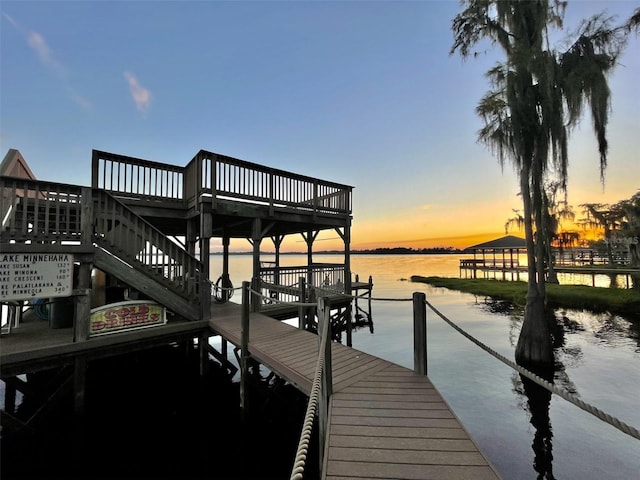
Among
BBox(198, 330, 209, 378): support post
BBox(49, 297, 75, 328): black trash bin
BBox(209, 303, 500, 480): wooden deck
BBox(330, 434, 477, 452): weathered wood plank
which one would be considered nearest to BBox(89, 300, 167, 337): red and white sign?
BBox(198, 330, 209, 378): support post

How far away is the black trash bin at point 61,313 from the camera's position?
633 cm

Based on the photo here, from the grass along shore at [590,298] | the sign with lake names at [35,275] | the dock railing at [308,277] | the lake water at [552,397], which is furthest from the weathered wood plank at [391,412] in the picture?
the grass along shore at [590,298]

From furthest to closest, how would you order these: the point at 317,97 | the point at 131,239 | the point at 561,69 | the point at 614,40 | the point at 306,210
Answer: the point at 317,97, the point at 306,210, the point at 561,69, the point at 614,40, the point at 131,239

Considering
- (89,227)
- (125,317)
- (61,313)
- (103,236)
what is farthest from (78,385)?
(89,227)

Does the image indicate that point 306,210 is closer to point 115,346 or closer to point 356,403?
point 115,346

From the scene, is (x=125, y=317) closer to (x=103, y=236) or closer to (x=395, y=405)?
(x=103, y=236)

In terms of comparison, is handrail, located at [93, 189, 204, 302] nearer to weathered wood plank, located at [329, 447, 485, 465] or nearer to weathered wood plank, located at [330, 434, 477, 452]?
weathered wood plank, located at [330, 434, 477, 452]

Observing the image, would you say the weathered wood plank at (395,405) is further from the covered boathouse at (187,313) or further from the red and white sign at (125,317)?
the red and white sign at (125,317)

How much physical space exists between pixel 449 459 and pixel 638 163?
21639mm

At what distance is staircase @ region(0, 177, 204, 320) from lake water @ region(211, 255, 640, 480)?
6.58 metres

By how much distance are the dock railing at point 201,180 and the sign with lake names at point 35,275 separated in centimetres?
280

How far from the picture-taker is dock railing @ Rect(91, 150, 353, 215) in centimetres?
749

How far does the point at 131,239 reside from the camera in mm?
6176

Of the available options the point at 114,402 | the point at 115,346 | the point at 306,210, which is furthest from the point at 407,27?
the point at 114,402
